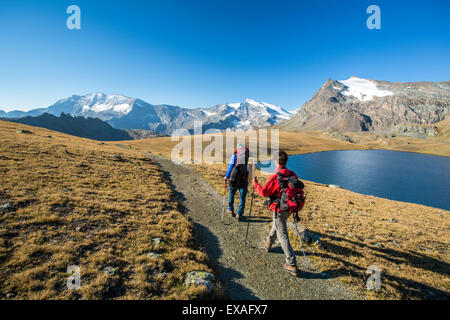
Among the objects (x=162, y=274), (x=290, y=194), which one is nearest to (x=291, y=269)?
(x=290, y=194)

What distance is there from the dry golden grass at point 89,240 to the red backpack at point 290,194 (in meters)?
3.87

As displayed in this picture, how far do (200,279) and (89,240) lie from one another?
5.15m

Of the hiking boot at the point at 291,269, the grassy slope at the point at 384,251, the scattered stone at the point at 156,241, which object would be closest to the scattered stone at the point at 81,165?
the scattered stone at the point at 156,241

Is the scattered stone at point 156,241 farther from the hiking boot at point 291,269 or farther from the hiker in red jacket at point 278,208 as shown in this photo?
the hiking boot at point 291,269

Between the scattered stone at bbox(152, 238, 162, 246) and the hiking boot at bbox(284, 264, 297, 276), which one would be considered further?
the scattered stone at bbox(152, 238, 162, 246)

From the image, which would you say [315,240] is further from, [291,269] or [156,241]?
[156,241]

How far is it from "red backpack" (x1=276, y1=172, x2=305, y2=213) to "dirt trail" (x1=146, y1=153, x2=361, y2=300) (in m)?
2.72

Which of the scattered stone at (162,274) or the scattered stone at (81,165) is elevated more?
the scattered stone at (81,165)

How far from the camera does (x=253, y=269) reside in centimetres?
723

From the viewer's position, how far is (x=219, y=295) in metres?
5.41

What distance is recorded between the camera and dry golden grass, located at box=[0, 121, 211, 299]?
5.25 meters

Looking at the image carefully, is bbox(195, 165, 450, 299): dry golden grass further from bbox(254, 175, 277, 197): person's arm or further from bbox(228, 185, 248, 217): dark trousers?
bbox(254, 175, 277, 197): person's arm

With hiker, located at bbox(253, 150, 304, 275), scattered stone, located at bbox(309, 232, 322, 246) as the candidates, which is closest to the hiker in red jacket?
hiker, located at bbox(253, 150, 304, 275)

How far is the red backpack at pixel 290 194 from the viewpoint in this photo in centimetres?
655
